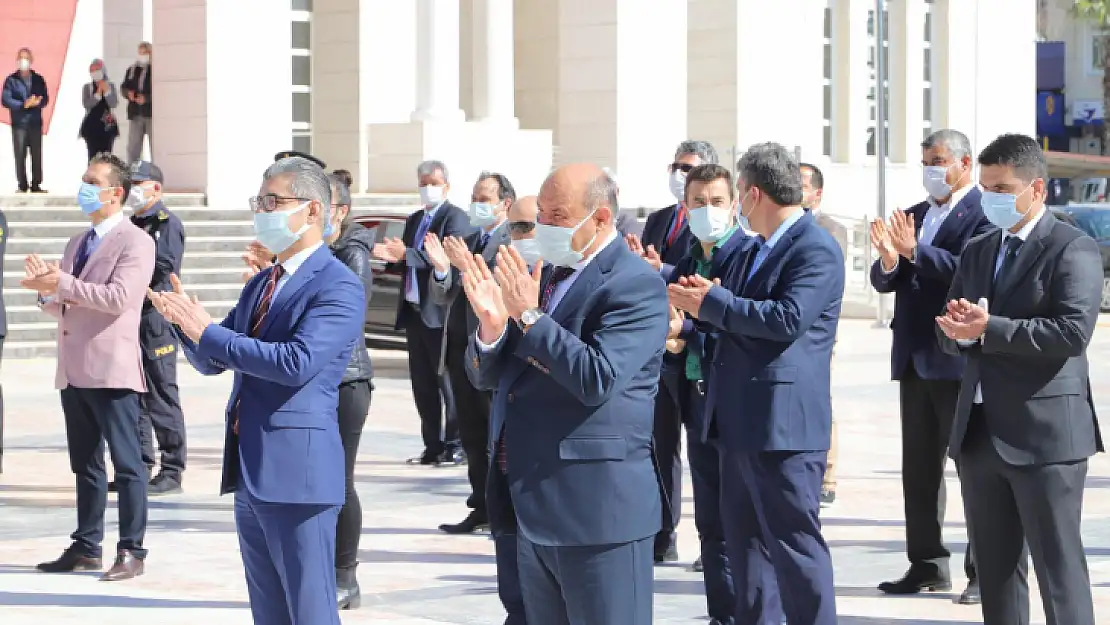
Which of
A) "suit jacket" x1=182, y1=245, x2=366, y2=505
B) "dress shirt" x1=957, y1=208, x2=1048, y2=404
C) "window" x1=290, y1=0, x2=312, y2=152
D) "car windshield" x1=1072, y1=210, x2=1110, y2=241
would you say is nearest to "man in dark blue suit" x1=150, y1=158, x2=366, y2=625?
"suit jacket" x1=182, y1=245, x2=366, y2=505

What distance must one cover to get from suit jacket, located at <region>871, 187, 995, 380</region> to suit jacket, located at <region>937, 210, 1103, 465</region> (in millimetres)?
1629

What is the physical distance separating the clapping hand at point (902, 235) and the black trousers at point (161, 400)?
5.23 metres

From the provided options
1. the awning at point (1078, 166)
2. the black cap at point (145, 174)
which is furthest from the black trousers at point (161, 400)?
the awning at point (1078, 166)

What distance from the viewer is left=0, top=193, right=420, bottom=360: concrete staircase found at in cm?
2089

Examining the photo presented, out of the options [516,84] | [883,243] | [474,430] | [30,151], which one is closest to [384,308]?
[30,151]

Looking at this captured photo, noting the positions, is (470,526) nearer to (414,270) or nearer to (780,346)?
(414,270)

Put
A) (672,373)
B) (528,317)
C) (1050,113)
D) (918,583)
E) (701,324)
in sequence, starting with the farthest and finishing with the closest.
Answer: (1050,113), (672,373), (918,583), (701,324), (528,317)

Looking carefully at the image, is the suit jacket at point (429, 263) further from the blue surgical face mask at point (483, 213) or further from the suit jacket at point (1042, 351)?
the suit jacket at point (1042, 351)

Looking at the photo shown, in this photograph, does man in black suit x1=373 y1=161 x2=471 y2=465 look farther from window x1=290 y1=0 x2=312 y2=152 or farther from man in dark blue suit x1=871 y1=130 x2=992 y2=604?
window x1=290 y1=0 x2=312 y2=152

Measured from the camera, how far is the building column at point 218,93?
25188mm

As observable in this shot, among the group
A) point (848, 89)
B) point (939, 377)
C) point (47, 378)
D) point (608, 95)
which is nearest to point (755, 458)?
point (939, 377)

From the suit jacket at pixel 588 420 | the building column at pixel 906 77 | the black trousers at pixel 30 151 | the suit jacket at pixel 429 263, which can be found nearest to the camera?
the suit jacket at pixel 588 420

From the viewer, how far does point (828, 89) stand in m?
38.7

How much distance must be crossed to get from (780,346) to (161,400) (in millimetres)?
5960
